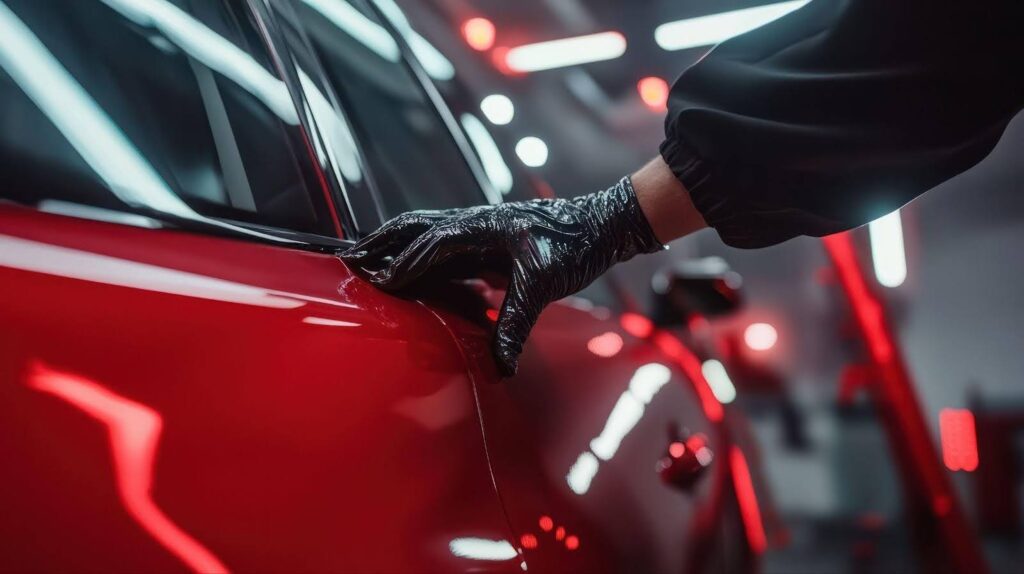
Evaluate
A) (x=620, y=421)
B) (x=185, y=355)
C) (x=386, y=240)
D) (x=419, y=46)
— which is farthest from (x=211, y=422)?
(x=419, y=46)

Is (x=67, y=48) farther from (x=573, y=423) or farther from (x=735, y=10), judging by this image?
(x=735, y=10)

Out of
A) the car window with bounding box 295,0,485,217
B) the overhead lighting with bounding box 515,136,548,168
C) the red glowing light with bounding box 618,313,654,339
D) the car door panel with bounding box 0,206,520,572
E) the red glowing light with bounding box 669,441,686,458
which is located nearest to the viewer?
the car door panel with bounding box 0,206,520,572

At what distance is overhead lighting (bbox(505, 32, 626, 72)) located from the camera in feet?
12.7

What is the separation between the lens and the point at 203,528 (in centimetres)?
48

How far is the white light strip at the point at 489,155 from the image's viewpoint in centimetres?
142

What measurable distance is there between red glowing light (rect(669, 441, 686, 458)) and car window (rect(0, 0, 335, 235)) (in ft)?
1.91

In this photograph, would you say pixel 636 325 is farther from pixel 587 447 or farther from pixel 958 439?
pixel 958 439

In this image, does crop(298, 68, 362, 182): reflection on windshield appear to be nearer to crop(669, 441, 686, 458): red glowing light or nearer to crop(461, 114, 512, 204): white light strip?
crop(461, 114, 512, 204): white light strip

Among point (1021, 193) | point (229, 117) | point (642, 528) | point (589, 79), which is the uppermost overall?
point (589, 79)

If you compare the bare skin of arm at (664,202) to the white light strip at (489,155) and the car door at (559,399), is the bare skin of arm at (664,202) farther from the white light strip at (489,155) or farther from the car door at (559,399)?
the white light strip at (489,155)

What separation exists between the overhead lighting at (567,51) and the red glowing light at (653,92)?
24 centimetres

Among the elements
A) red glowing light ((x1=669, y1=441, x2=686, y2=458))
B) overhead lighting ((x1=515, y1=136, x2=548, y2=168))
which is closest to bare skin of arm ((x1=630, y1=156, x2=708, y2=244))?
red glowing light ((x1=669, y1=441, x2=686, y2=458))

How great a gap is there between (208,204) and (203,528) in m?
0.31

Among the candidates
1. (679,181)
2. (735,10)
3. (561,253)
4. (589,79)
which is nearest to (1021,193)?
(735,10)
